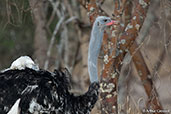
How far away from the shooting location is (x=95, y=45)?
4832mm

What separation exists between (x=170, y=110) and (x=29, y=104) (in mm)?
2285

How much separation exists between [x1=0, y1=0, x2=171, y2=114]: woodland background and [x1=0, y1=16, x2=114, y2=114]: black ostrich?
254 mm

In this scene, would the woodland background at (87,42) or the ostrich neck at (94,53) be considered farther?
the woodland background at (87,42)

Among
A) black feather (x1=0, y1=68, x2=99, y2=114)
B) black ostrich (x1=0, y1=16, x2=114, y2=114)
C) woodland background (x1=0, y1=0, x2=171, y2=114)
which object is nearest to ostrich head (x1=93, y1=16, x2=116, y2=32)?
black ostrich (x1=0, y1=16, x2=114, y2=114)

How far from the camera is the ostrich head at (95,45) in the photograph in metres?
4.80

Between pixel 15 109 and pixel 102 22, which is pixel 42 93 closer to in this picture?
pixel 15 109

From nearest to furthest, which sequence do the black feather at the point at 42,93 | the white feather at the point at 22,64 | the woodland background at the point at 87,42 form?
the black feather at the point at 42,93 → the white feather at the point at 22,64 → the woodland background at the point at 87,42

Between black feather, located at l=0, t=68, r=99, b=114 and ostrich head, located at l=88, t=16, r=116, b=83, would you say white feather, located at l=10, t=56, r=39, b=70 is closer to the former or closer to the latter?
black feather, located at l=0, t=68, r=99, b=114

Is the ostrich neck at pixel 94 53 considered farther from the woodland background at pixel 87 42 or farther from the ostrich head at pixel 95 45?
the woodland background at pixel 87 42

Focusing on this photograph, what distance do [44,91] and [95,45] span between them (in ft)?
2.90

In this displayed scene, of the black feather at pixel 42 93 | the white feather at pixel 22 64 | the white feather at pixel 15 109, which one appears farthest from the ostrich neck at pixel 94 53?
the white feather at pixel 15 109

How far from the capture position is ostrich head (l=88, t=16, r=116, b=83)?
15.7 feet

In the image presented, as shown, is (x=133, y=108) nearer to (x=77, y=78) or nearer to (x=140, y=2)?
(x=140, y=2)

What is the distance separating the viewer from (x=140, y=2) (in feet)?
16.6
